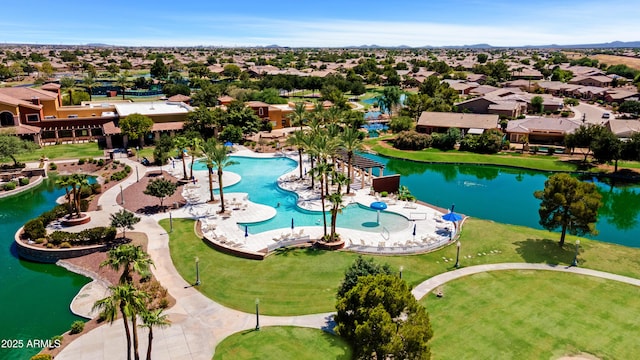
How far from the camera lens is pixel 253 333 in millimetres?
24766

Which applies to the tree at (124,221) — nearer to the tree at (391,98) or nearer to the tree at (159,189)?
the tree at (159,189)

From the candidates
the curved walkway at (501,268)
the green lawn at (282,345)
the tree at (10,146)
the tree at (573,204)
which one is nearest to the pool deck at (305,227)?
the curved walkway at (501,268)

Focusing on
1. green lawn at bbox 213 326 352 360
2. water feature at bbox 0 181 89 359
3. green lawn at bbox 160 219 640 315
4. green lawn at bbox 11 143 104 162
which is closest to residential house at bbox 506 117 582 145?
green lawn at bbox 160 219 640 315

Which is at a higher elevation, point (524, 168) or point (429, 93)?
point (429, 93)

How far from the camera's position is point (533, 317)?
26.2 meters

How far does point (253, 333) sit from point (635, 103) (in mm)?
104719

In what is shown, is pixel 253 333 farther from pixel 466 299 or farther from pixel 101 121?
pixel 101 121

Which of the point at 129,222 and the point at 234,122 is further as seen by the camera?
the point at 234,122

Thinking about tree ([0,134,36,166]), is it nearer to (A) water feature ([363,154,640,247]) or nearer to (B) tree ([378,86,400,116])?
(A) water feature ([363,154,640,247])

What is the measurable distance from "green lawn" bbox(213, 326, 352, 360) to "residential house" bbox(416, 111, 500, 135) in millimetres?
59848

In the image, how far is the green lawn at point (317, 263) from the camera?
28.5 metres

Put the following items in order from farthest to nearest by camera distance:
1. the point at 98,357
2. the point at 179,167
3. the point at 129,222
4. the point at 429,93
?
Answer: the point at 429,93
the point at 179,167
the point at 129,222
the point at 98,357

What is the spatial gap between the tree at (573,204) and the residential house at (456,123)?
137 ft

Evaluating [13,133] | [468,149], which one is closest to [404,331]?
[468,149]
